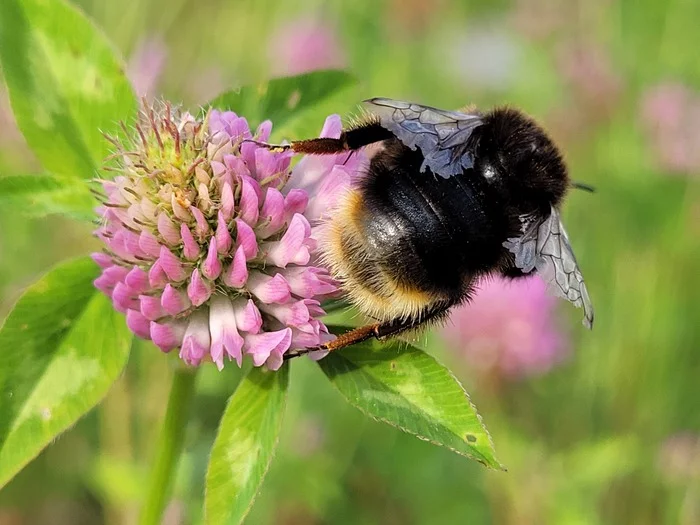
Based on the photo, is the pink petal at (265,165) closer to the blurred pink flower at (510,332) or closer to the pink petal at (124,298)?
the pink petal at (124,298)

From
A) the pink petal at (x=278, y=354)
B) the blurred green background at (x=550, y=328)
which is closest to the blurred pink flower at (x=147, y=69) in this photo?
the blurred green background at (x=550, y=328)

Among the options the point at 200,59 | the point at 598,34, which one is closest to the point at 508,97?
the point at 598,34

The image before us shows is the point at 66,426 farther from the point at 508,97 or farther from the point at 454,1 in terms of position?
the point at 454,1

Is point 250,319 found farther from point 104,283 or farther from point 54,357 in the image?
point 54,357

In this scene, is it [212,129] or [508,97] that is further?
[508,97]

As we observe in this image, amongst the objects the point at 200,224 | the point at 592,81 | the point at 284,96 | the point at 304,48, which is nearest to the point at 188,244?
the point at 200,224

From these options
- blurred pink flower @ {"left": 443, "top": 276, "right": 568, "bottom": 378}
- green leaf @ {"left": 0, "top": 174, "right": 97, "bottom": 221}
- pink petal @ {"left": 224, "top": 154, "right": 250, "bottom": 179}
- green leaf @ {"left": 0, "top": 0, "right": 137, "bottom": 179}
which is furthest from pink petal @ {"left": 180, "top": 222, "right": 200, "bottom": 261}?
blurred pink flower @ {"left": 443, "top": 276, "right": 568, "bottom": 378}
